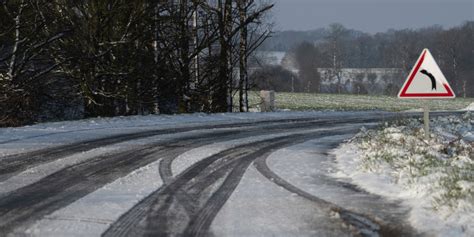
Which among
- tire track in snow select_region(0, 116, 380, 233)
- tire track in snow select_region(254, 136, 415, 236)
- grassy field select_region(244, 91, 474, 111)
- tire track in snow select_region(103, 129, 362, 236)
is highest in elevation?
tire track in snow select_region(0, 116, 380, 233)

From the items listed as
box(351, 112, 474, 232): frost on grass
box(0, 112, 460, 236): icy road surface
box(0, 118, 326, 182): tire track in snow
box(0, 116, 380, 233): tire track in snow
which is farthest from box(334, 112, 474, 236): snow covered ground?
box(0, 118, 326, 182): tire track in snow

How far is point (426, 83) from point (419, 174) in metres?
2.25

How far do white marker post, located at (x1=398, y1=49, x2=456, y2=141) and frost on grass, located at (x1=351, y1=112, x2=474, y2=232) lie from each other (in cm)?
92

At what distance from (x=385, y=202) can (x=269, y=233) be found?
5.94 ft

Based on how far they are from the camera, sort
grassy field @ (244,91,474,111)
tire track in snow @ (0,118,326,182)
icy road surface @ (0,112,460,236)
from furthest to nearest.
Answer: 1. grassy field @ (244,91,474,111)
2. tire track in snow @ (0,118,326,182)
3. icy road surface @ (0,112,460,236)

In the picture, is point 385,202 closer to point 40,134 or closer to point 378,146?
point 378,146

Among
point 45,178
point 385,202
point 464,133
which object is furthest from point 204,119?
point 385,202

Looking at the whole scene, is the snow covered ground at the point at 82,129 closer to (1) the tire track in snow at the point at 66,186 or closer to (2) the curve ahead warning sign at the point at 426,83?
(1) the tire track in snow at the point at 66,186

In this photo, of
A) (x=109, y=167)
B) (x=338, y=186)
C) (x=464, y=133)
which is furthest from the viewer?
(x=464, y=133)

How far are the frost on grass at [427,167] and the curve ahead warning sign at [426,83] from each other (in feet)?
3.04

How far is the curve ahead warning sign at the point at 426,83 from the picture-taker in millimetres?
8516

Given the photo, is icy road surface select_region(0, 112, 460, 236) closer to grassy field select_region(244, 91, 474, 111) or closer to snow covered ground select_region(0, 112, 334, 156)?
snow covered ground select_region(0, 112, 334, 156)

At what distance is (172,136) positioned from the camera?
494 inches

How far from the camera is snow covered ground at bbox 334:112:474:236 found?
496 cm
